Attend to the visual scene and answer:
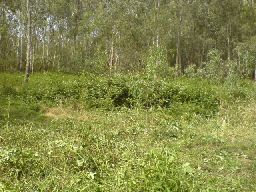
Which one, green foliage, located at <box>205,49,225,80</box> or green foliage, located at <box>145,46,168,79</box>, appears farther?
green foliage, located at <box>205,49,225,80</box>

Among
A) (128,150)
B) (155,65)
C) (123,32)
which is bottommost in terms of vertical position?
(128,150)

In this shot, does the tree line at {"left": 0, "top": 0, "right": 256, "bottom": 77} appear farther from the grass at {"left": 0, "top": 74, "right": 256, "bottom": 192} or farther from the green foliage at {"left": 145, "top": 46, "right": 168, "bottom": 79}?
the grass at {"left": 0, "top": 74, "right": 256, "bottom": 192}

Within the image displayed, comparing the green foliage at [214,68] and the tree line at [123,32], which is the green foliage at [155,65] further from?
the tree line at [123,32]

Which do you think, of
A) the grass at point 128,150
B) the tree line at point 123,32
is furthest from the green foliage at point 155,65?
the tree line at point 123,32

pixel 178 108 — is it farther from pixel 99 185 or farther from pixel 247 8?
pixel 247 8

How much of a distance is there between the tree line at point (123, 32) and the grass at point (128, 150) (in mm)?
12969

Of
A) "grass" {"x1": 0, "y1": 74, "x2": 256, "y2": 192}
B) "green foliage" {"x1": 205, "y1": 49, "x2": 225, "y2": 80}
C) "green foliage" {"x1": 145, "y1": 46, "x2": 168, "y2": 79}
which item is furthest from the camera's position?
"green foliage" {"x1": 205, "y1": 49, "x2": 225, "y2": 80}

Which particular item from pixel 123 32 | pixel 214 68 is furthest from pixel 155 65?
pixel 123 32

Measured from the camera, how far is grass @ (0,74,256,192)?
626cm

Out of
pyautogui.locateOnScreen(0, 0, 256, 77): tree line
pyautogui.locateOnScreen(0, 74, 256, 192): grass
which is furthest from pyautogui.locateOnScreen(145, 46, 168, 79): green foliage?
pyautogui.locateOnScreen(0, 0, 256, 77): tree line

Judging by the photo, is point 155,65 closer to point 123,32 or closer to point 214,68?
point 214,68

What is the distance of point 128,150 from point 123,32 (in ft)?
93.7

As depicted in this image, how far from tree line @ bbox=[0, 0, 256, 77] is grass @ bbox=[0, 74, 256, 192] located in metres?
13.0

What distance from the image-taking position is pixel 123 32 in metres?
36.2
